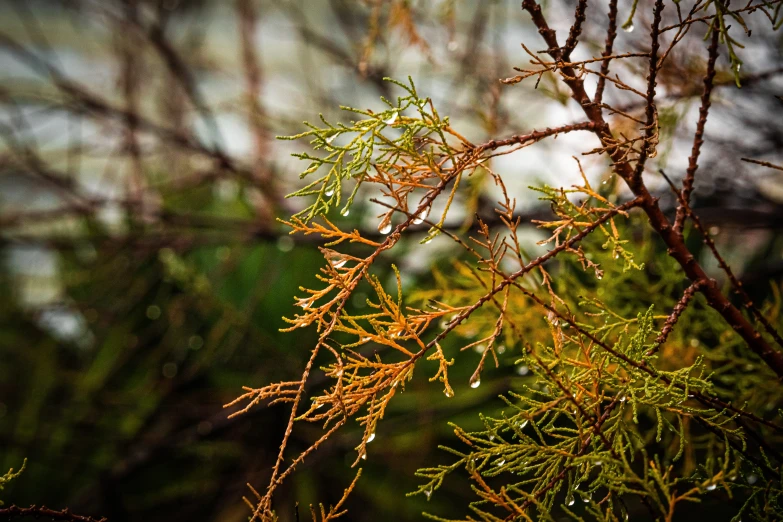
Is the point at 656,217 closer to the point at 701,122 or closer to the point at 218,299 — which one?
the point at 701,122

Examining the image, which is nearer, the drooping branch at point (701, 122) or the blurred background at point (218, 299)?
the drooping branch at point (701, 122)

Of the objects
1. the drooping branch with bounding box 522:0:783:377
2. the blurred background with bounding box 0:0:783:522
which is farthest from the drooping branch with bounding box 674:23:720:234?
the blurred background with bounding box 0:0:783:522

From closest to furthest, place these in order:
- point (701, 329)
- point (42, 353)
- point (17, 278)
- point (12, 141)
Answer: point (701, 329) < point (12, 141) < point (42, 353) < point (17, 278)

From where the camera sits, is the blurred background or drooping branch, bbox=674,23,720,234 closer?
drooping branch, bbox=674,23,720,234

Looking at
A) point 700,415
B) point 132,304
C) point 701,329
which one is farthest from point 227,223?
point 700,415

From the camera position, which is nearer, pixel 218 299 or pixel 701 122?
pixel 701 122

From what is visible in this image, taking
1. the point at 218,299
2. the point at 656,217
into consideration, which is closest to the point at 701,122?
the point at 656,217

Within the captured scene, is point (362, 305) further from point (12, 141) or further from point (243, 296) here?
point (12, 141)

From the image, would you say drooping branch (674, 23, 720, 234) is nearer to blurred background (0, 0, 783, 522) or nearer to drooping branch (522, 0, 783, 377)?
drooping branch (522, 0, 783, 377)

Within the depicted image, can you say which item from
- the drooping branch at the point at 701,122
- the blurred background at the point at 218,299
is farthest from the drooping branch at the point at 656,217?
the blurred background at the point at 218,299

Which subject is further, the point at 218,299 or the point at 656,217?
the point at 218,299

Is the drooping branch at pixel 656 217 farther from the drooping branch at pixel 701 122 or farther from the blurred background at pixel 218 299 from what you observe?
the blurred background at pixel 218 299
